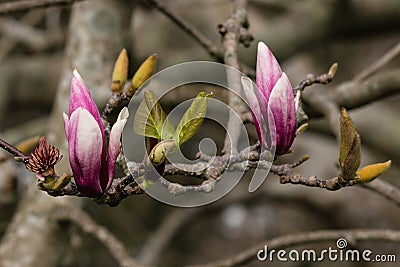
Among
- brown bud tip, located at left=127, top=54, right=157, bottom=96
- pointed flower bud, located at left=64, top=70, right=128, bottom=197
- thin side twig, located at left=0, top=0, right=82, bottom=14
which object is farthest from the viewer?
thin side twig, located at left=0, top=0, right=82, bottom=14

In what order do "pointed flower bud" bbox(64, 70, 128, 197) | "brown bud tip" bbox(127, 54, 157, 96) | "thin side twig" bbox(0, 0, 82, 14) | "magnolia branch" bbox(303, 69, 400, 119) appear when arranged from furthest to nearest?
"magnolia branch" bbox(303, 69, 400, 119) → "thin side twig" bbox(0, 0, 82, 14) → "brown bud tip" bbox(127, 54, 157, 96) → "pointed flower bud" bbox(64, 70, 128, 197)

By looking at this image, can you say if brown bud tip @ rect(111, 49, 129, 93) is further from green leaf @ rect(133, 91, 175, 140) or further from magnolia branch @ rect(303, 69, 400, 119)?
magnolia branch @ rect(303, 69, 400, 119)

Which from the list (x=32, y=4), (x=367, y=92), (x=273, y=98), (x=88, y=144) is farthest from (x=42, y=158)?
(x=367, y=92)

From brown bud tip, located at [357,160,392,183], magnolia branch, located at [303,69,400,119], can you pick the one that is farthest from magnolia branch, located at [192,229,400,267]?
brown bud tip, located at [357,160,392,183]

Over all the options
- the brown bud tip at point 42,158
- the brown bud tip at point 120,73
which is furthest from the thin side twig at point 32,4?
the brown bud tip at point 42,158

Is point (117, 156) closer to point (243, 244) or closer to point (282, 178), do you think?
point (282, 178)

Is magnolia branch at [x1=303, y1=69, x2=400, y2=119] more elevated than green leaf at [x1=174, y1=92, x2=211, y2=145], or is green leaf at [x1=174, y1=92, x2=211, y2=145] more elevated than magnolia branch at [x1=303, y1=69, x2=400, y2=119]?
magnolia branch at [x1=303, y1=69, x2=400, y2=119]

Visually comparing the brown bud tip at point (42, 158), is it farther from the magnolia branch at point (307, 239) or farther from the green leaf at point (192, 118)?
the magnolia branch at point (307, 239)
